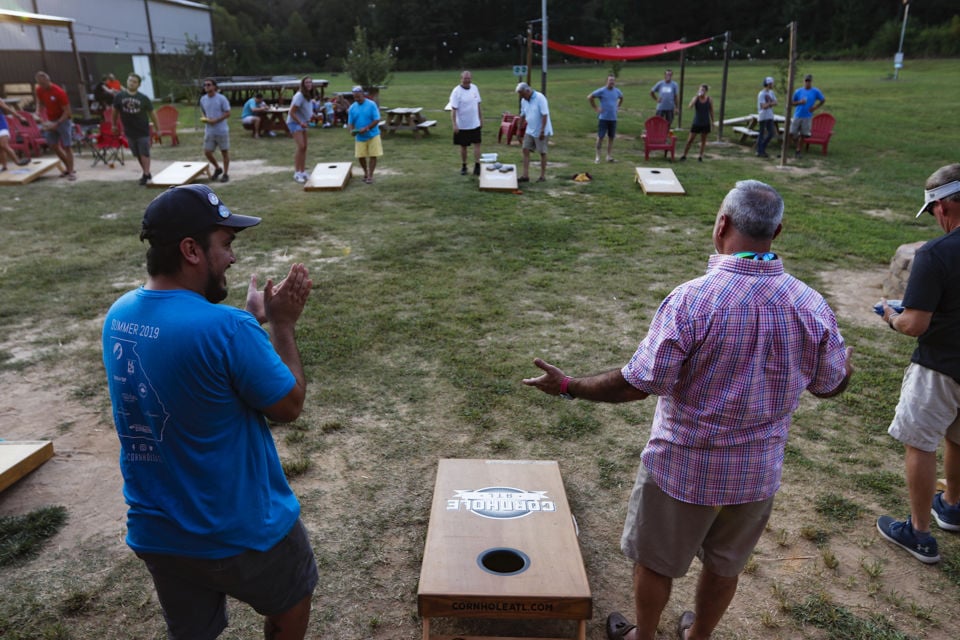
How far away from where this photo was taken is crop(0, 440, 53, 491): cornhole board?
4047 millimetres

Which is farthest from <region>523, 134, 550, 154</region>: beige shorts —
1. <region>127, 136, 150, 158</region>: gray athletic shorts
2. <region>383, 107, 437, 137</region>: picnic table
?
<region>383, 107, 437, 137</region>: picnic table

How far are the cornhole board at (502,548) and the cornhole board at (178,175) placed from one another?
10.5m

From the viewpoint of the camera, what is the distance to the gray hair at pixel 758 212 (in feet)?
7.43

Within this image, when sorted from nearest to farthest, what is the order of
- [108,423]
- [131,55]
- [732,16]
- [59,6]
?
1. [108,423]
2. [59,6]
3. [131,55]
4. [732,16]

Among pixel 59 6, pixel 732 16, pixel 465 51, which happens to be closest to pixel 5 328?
pixel 59 6

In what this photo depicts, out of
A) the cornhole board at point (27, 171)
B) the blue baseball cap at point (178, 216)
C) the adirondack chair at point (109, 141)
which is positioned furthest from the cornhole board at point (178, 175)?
the blue baseball cap at point (178, 216)

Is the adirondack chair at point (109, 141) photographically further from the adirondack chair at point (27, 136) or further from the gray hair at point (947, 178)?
the gray hair at point (947, 178)

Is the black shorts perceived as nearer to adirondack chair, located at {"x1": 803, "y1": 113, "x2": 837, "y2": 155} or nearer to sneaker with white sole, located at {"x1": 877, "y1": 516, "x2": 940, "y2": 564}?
adirondack chair, located at {"x1": 803, "y1": 113, "x2": 837, "y2": 155}

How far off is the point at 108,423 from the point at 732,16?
228 ft

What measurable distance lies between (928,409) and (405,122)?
18.4 metres

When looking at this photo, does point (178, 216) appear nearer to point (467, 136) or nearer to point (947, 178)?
point (947, 178)

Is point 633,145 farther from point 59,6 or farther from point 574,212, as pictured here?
point 59,6

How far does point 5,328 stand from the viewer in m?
6.52

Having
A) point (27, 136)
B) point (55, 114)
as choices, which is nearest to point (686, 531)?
point (55, 114)
